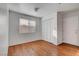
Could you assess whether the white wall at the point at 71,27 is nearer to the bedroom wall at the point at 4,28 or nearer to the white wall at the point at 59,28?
the white wall at the point at 59,28

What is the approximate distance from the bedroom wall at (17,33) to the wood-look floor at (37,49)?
0.29 ft

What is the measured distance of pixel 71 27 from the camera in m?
1.40

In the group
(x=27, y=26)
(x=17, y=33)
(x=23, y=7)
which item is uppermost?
(x=23, y=7)

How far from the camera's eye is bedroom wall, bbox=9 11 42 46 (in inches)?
52.3

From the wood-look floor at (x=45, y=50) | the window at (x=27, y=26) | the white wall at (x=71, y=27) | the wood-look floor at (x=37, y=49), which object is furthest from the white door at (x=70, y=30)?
the window at (x=27, y=26)

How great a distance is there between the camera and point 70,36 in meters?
1.40

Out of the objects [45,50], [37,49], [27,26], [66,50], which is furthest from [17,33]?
[66,50]

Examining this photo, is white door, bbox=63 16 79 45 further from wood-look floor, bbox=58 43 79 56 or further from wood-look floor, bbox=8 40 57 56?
wood-look floor, bbox=8 40 57 56

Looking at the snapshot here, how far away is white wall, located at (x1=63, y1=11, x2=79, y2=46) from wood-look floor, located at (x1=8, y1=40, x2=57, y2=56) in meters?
0.29

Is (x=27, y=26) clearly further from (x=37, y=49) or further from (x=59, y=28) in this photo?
(x=59, y=28)

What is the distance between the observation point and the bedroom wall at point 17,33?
4.36 ft

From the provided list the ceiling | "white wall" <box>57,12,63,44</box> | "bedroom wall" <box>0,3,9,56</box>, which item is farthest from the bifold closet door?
"bedroom wall" <box>0,3,9,56</box>

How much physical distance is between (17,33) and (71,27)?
0.94m

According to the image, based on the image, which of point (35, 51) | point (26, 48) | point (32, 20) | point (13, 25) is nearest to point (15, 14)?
point (13, 25)
